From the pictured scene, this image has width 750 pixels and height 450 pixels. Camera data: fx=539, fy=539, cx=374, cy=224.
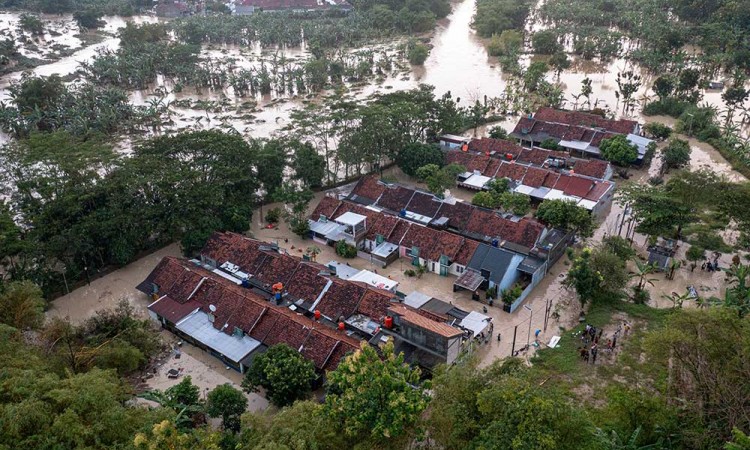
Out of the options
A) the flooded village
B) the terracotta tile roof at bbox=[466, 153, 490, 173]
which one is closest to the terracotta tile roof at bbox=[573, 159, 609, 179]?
the flooded village

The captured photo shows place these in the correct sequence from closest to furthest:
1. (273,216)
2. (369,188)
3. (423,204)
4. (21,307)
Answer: (21,307) → (423,204) → (273,216) → (369,188)

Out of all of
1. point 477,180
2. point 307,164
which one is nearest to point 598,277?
point 477,180

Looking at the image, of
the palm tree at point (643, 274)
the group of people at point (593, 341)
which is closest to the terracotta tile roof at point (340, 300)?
the group of people at point (593, 341)

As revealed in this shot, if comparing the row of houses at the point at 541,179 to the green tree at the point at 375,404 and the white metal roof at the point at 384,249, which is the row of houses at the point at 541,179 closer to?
the white metal roof at the point at 384,249

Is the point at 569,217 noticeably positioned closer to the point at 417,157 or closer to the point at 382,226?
the point at 382,226

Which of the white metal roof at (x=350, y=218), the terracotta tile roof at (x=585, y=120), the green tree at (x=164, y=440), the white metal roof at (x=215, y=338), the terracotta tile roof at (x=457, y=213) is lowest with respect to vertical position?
the white metal roof at (x=215, y=338)
